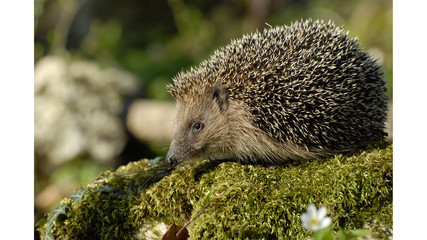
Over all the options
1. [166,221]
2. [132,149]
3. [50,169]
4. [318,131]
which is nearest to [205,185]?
[166,221]

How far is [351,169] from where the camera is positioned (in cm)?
262

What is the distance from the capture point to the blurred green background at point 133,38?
6.16 meters

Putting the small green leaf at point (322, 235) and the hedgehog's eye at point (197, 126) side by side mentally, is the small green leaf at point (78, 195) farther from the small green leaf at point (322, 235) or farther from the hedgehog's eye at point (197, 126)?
the small green leaf at point (322, 235)

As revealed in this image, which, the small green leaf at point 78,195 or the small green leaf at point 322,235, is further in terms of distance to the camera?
the small green leaf at point 78,195

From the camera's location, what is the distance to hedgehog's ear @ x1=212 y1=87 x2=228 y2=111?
3.16m

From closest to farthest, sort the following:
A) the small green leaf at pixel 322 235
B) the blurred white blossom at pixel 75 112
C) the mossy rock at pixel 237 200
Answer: the small green leaf at pixel 322 235 < the mossy rock at pixel 237 200 < the blurred white blossom at pixel 75 112

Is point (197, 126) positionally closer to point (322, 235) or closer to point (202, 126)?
point (202, 126)

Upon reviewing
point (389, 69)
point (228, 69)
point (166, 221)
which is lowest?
point (166, 221)

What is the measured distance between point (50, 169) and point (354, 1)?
5190 millimetres

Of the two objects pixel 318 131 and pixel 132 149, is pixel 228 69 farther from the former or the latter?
pixel 132 149

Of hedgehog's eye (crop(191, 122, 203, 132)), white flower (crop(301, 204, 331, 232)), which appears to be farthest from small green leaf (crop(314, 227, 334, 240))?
hedgehog's eye (crop(191, 122, 203, 132))

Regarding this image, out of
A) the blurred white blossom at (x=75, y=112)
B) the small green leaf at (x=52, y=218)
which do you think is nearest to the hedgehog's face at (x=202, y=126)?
the small green leaf at (x=52, y=218)

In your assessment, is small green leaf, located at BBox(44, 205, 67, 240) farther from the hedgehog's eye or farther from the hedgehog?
the hedgehog's eye

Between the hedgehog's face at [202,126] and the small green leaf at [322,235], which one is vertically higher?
the hedgehog's face at [202,126]
